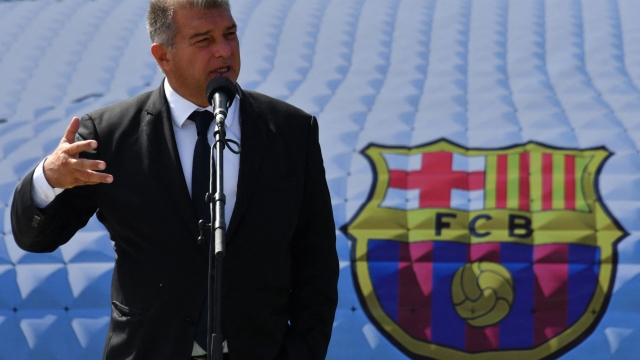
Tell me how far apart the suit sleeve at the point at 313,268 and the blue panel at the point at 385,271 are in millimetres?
1651

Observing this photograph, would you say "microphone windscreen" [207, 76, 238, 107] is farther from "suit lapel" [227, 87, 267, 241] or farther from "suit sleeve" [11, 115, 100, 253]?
"suit sleeve" [11, 115, 100, 253]

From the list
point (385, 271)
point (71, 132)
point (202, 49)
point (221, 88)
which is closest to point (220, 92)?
point (221, 88)

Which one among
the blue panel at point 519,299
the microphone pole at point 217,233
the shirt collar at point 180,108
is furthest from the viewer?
the blue panel at point 519,299

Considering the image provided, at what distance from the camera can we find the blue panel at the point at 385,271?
3.49m

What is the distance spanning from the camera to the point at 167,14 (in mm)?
1793

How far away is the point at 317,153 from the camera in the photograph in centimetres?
186

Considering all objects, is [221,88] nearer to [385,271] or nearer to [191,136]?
[191,136]

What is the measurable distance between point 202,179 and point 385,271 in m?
1.89

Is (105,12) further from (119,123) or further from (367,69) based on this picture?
(119,123)

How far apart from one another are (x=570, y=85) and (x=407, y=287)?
1429mm

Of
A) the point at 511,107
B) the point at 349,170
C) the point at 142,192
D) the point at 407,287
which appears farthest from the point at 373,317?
the point at 142,192

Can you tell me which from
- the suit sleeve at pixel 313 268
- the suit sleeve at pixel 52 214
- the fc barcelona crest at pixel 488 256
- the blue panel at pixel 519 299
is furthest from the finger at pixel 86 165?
the blue panel at pixel 519 299

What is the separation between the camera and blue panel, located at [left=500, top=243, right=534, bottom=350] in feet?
11.2

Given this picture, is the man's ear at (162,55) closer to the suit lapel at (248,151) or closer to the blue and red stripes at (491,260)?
the suit lapel at (248,151)
